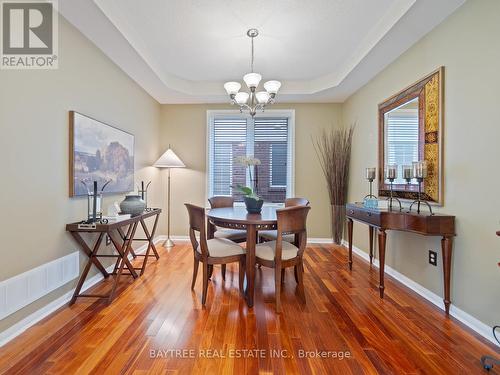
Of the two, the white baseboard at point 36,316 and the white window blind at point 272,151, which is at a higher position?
the white window blind at point 272,151

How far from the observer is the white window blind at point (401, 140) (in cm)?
245

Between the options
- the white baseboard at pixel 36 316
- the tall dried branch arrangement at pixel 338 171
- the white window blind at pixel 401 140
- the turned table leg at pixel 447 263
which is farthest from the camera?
the tall dried branch arrangement at pixel 338 171

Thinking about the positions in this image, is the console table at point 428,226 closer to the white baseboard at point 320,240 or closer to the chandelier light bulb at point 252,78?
the chandelier light bulb at point 252,78

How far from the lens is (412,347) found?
158cm

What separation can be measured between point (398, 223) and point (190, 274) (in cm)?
230

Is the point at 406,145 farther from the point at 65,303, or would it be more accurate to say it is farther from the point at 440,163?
the point at 65,303

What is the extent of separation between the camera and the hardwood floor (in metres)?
1.42

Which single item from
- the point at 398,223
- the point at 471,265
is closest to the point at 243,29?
the point at 398,223

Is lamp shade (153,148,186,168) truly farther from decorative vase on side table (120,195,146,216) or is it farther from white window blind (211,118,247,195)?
decorative vase on side table (120,195,146,216)

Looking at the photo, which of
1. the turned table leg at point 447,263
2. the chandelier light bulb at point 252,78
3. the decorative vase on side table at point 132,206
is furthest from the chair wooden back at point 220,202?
the turned table leg at point 447,263

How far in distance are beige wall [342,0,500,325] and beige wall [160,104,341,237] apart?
1.93m

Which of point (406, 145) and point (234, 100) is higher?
point (234, 100)
